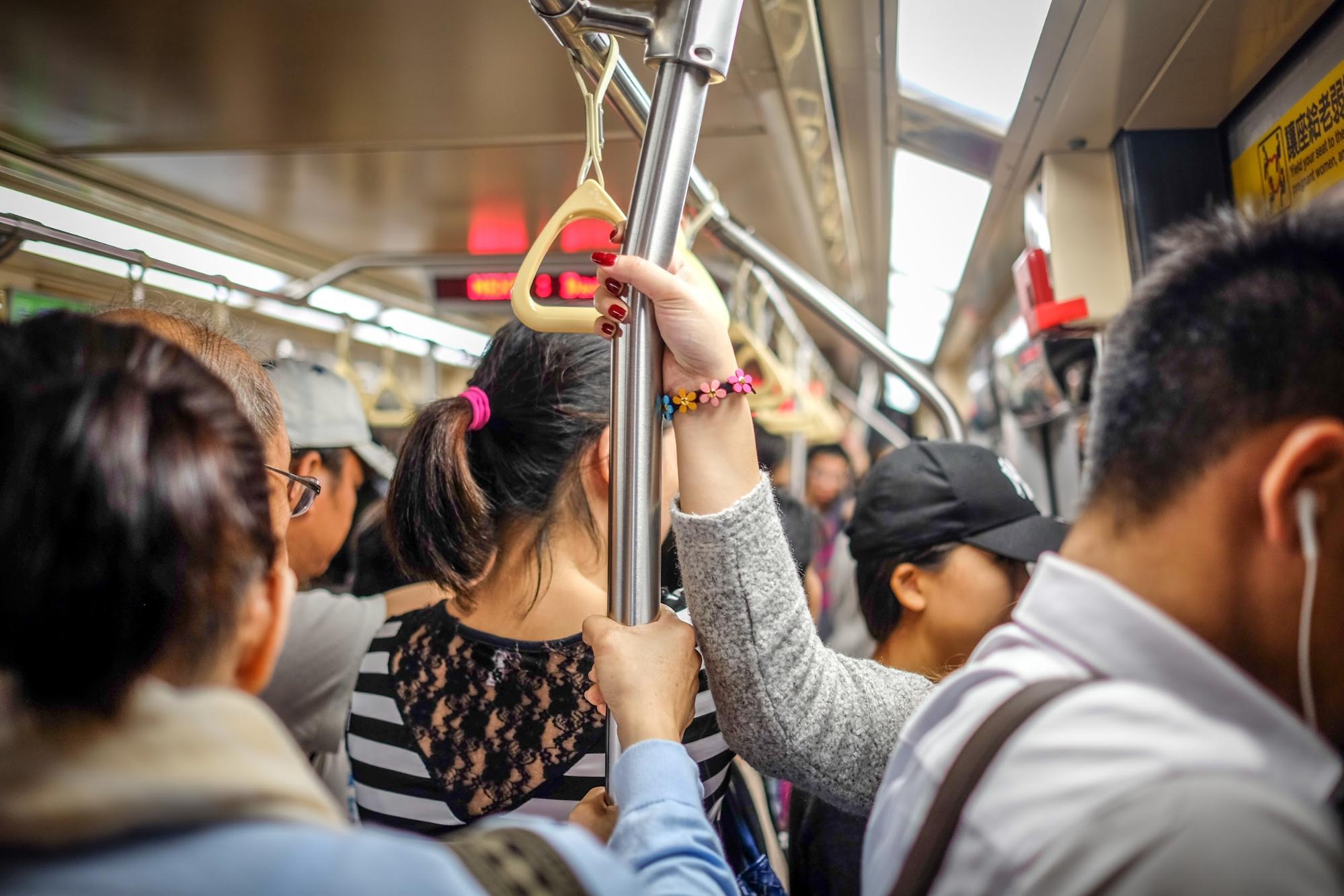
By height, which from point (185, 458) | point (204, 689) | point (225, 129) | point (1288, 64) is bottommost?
point (204, 689)

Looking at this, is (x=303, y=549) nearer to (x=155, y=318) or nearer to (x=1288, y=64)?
(x=155, y=318)

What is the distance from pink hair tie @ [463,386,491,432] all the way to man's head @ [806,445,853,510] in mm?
4443

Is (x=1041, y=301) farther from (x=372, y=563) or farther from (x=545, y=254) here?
(x=372, y=563)

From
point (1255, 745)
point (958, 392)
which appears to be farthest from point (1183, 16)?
point (958, 392)

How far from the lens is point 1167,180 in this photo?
1.84 metres

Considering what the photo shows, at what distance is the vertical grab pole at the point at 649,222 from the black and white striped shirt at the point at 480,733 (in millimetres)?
211

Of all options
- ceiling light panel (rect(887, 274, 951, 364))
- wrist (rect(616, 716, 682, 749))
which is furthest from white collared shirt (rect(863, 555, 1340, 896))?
ceiling light panel (rect(887, 274, 951, 364))

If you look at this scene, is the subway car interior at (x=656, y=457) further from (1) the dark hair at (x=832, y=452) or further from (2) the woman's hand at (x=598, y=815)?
(1) the dark hair at (x=832, y=452)

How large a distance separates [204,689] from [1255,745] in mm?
665

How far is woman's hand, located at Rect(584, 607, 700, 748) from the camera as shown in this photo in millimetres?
905

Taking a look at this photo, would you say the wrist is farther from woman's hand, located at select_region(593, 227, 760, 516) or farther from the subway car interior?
woman's hand, located at select_region(593, 227, 760, 516)

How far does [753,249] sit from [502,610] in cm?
81

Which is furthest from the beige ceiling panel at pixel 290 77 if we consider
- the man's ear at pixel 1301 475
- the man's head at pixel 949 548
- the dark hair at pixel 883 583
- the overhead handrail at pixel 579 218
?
the man's ear at pixel 1301 475

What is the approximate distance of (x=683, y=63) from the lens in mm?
894
